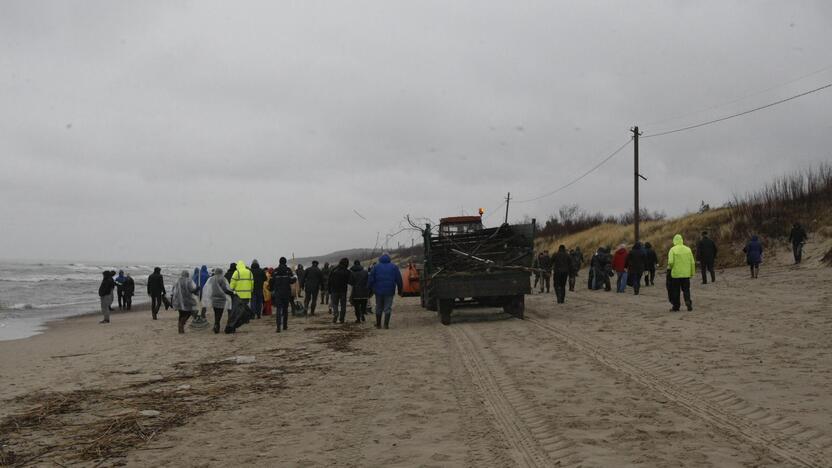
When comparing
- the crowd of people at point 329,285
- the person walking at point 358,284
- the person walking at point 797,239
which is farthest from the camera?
the person walking at point 797,239

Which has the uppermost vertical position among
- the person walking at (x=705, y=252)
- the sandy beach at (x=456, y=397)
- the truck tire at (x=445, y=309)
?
the person walking at (x=705, y=252)

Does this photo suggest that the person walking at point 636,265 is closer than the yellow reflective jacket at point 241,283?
No

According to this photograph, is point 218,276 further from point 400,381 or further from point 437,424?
point 437,424

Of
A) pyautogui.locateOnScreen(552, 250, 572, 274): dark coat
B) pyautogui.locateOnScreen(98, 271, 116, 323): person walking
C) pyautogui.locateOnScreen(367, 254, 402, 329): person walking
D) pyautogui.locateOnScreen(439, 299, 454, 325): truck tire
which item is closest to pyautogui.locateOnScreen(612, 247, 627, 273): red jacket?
pyautogui.locateOnScreen(552, 250, 572, 274): dark coat

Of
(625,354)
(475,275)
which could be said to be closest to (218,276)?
(475,275)

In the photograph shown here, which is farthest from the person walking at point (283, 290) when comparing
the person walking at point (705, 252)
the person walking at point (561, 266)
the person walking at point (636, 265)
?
the person walking at point (705, 252)

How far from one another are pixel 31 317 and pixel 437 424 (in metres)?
25.5

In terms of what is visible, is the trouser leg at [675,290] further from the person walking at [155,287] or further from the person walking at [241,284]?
the person walking at [155,287]

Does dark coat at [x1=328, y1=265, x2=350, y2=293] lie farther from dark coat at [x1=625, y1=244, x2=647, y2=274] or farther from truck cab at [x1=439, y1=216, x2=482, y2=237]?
dark coat at [x1=625, y1=244, x2=647, y2=274]

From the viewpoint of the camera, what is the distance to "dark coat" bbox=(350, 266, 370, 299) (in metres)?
15.8

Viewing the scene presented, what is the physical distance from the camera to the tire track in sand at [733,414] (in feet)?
15.5

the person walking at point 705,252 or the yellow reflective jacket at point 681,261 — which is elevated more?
the person walking at point 705,252

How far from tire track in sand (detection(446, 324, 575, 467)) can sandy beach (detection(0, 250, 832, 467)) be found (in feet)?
0.08

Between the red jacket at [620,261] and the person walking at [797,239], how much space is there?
7618 mm
